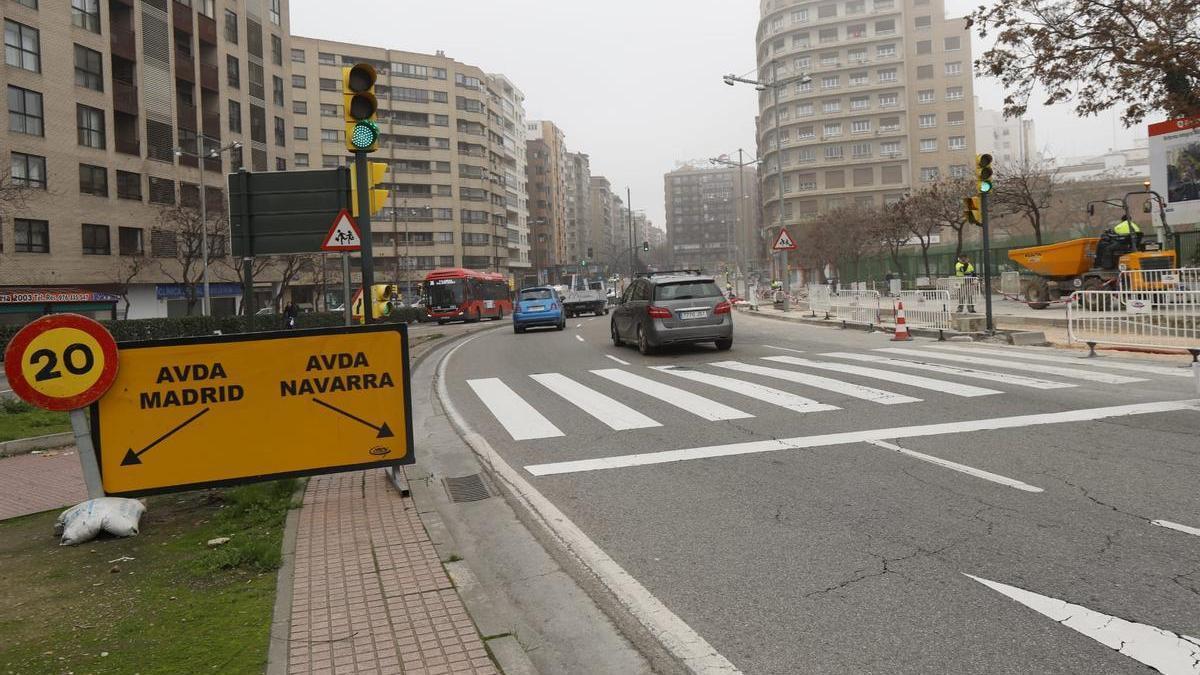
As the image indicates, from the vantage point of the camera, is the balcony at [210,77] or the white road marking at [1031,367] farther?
the balcony at [210,77]

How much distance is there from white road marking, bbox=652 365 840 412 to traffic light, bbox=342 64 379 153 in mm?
5429

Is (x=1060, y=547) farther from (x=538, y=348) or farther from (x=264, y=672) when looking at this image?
(x=538, y=348)

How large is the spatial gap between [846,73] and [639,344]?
83488 mm

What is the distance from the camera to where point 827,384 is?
11453 mm

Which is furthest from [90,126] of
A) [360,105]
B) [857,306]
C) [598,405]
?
[360,105]

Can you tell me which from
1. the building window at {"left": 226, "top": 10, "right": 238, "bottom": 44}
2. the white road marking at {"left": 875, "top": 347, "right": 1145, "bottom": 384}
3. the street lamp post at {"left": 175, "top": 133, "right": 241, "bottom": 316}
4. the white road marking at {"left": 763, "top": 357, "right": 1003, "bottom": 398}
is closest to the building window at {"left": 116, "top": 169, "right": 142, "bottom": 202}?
the street lamp post at {"left": 175, "top": 133, "right": 241, "bottom": 316}

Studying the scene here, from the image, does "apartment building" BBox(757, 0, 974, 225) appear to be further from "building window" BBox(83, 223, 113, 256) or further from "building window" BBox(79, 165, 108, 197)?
"building window" BBox(83, 223, 113, 256)

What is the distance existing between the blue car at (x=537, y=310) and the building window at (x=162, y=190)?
84.8 feet

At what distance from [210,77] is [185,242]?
1144 cm

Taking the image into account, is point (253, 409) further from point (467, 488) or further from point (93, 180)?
point (93, 180)

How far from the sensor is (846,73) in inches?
3607

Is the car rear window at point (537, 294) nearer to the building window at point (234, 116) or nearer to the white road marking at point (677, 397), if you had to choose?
the white road marking at point (677, 397)

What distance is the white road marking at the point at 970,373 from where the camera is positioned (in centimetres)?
1065

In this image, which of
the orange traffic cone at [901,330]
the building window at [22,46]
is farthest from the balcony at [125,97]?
the orange traffic cone at [901,330]
